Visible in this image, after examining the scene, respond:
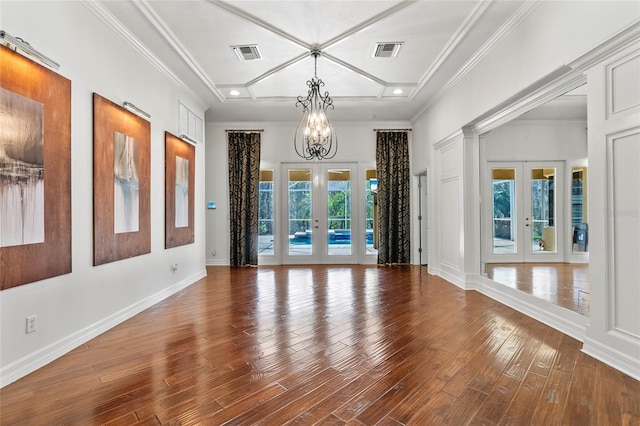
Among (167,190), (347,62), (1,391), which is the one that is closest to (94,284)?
(1,391)

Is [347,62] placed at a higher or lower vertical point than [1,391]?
A: higher

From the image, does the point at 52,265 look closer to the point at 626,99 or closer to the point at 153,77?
the point at 153,77

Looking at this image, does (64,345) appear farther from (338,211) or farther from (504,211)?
(338,211)

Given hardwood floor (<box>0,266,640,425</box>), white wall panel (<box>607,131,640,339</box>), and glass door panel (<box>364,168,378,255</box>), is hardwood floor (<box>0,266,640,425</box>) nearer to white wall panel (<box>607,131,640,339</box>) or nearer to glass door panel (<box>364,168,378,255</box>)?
white wall panel (<box>607,131,640,339</box>)

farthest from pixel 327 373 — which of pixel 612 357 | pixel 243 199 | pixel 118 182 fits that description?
pixel 243 199

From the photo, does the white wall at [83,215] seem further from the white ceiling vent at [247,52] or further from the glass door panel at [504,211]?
the glass door panel at [504,211]

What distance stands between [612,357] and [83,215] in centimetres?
483

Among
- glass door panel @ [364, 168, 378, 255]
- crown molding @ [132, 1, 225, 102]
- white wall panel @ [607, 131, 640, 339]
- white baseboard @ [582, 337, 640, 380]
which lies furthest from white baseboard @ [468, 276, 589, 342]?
crown molding @ [132, 1, 225, 102]

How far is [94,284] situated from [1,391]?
3.84ft

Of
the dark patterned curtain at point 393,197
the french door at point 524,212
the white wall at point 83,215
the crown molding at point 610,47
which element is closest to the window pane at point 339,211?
the dark patterned curtain at point 393,197

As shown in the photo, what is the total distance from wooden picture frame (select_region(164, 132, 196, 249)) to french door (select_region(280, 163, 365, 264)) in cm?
243

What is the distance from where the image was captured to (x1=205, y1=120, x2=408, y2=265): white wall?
7387 mm

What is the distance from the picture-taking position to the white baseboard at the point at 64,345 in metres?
2.30

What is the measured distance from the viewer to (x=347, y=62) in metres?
4.61
